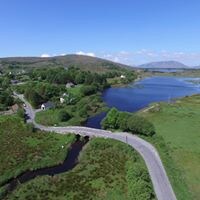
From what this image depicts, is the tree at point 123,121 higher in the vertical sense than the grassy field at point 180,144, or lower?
higher

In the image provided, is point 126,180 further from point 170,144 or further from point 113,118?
point 113,118

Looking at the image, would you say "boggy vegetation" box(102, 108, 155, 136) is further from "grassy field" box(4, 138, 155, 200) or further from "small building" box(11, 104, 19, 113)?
"small building" box(11, 104, 19, 113)

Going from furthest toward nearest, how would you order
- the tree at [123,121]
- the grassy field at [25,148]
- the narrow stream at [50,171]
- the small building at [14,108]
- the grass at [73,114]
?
the small building at [14,108] → the grass at [73,114] → the tree at [123,121] → the grassy field at [25,148] → the narrow stream at [50,171]

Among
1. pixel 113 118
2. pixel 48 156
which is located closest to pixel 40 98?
pixel 113 118

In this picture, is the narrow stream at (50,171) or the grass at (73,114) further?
the grass at (73,114)

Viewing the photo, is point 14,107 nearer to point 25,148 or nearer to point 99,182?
point 25,148

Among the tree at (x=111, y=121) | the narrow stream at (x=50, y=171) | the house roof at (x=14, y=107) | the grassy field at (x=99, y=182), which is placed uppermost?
the tree at (x=111, y=121)

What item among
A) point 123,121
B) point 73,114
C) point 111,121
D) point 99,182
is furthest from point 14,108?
point 99,182

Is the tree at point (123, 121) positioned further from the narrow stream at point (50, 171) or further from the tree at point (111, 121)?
the narrow stream at point (50, 171)

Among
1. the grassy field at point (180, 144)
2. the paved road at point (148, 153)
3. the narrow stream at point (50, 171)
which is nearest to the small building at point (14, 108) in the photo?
→ the paved road at point (148, 153)
